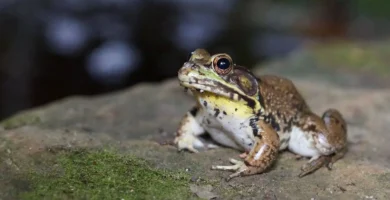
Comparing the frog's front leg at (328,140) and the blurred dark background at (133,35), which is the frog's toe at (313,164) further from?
the blurred dark background at (133,35)

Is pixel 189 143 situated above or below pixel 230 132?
below

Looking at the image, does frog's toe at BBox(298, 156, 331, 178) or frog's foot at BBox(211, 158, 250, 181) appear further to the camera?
frog's toe at BBox(298, 156, 331, 178)

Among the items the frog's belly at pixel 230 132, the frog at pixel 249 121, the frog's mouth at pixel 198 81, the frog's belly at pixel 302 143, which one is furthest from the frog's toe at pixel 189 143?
the frog's belly at pixel 302 143

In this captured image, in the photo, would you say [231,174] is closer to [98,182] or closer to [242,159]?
[242,159]

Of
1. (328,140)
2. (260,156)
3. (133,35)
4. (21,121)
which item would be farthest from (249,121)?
(133,35)

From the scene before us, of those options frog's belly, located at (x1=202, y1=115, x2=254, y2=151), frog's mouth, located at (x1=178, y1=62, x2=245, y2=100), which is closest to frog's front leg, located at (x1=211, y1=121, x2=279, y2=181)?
frog's belly, located at (x1=202, y1=115, x2=254, y2=151)

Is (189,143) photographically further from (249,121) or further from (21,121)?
(21,121)

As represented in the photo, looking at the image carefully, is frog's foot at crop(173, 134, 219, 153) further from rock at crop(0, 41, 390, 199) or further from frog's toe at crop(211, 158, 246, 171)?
frog's toe at crop(211, 158, 246, 171)

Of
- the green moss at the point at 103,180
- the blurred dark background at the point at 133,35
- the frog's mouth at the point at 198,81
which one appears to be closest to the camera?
the green moss at the point at 103,180
